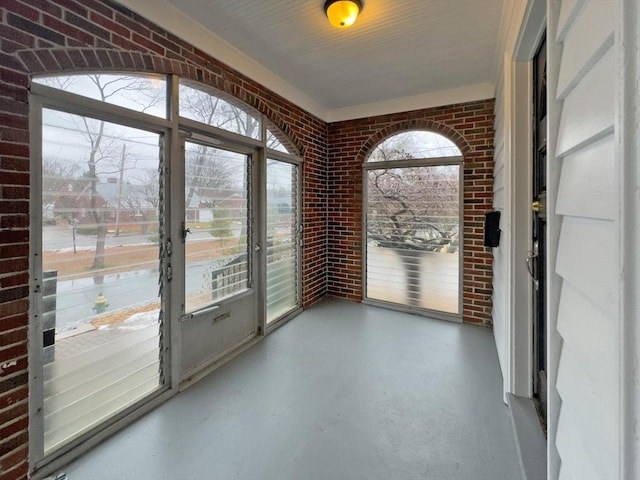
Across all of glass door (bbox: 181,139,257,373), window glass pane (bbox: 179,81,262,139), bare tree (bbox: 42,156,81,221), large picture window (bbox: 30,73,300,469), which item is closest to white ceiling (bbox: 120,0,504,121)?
window glass pane (bbox: 179,81,262,139)

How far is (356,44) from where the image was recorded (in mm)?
2654

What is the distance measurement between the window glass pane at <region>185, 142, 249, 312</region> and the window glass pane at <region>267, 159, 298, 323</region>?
40 centimetres

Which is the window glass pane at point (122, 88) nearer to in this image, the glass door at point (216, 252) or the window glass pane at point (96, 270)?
the window glass pane at point (96, 270)

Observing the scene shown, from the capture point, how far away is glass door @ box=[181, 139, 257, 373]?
250 centimetres

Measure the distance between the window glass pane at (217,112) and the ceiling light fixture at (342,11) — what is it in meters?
1.20

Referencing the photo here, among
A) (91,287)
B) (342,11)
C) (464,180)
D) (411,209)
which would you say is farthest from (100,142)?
(464,180)

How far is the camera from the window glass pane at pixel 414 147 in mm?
3748

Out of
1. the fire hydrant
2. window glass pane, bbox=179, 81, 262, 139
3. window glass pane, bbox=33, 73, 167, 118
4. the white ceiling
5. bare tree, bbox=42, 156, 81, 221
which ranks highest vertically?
the white ceiling

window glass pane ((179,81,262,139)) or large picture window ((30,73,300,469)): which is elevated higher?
window glass pane ((179,81,262,139))

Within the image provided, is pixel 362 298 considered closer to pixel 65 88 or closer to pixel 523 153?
pixel 523 153

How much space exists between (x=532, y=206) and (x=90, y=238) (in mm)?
2828

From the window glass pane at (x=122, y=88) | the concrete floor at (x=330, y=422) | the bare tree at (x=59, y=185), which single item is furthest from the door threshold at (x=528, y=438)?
the window glass pane at (x=122, y=88)

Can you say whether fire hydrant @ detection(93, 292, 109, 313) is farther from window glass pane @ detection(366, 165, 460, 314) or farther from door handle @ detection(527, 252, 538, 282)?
window glass pane @ detection(366, 165, 460, 314)

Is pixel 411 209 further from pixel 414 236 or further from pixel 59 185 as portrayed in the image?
pixel 59 185
